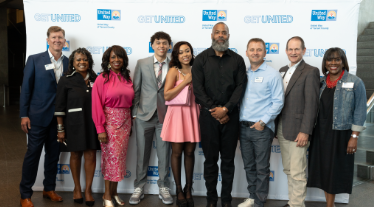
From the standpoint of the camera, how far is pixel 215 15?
11.5 feet

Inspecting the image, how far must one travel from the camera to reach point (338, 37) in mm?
3408

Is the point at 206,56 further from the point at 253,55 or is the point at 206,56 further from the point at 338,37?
the point at 338,37

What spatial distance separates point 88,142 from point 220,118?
1.51 metres

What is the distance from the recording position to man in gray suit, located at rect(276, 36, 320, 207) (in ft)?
8.96

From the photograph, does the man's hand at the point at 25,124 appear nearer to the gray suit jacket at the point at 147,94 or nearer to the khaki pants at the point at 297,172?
the gray suit jacket at the point at 147,94

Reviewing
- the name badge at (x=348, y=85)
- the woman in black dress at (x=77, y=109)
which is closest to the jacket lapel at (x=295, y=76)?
the name badge at (x=348, y=85)

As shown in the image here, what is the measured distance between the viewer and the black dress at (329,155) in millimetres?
2709

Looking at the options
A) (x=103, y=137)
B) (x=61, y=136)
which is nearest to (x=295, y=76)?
(x=103, y=137)

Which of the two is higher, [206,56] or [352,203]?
[206,56]

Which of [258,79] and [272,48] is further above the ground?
[272,48]

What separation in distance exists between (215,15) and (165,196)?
233 cm

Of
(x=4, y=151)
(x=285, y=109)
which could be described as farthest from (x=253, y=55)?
(x=4, y=151)

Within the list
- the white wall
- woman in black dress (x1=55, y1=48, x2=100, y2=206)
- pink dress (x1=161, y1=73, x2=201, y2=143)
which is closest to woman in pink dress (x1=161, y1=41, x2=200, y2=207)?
pink dress (x1=161, y1=73, x2=201, y2=143)

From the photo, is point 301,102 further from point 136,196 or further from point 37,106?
point 37,106
